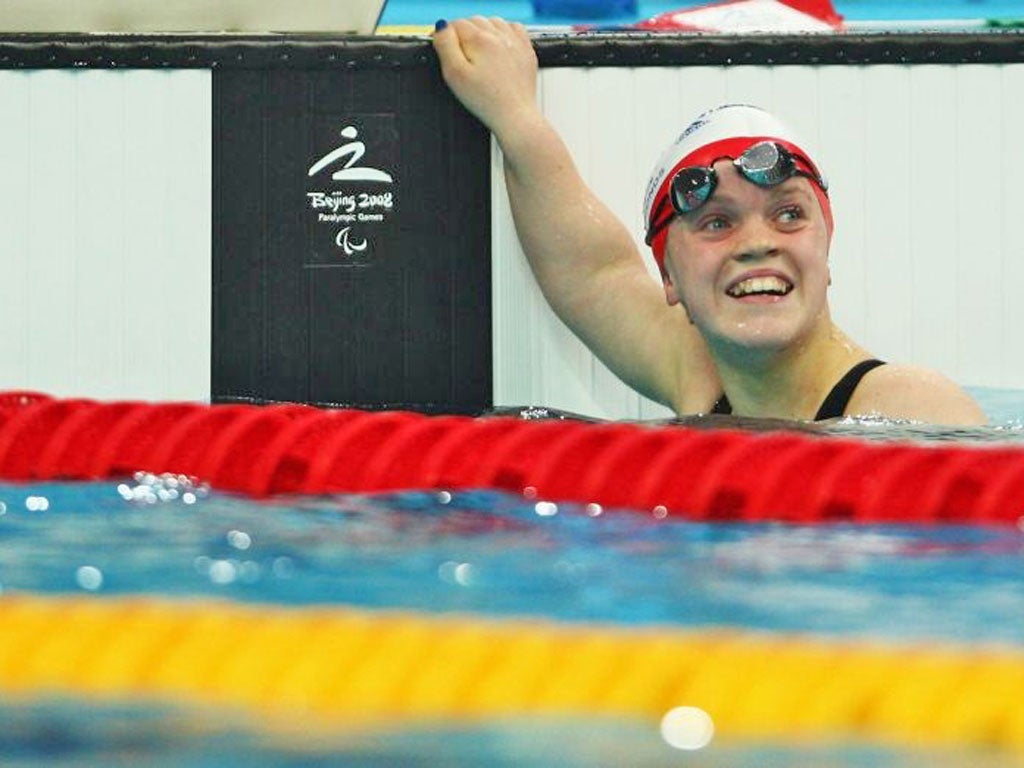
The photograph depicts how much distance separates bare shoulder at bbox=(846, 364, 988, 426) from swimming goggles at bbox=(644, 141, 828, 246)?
0.38 meters

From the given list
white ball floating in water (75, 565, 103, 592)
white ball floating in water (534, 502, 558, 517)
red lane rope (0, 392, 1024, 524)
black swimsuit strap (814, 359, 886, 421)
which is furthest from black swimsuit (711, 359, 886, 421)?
white ball floating in water (75, 565, 103, 592)

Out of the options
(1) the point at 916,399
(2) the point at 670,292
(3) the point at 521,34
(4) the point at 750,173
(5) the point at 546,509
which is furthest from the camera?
(3) the point at 521,34

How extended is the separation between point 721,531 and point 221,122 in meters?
1.75

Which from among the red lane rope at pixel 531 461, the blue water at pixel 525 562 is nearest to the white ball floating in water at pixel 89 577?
the blue water at pixel 525 562

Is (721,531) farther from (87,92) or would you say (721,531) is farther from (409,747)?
(87,92)

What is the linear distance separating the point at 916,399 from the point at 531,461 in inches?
29.4

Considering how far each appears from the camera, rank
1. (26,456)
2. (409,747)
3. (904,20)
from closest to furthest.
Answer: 1. (409,747)
2. (26,456)
3. (904,20)

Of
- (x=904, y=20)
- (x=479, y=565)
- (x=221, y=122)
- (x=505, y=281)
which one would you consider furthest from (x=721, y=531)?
(x=904, y=20)

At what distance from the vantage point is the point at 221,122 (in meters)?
3.61

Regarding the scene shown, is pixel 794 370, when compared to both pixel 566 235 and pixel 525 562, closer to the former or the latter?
pixel 566 235

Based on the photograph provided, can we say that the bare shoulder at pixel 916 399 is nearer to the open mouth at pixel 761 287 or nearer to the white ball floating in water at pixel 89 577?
the open mouth at pixel 761 287

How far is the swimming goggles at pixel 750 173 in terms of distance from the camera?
301 centimetres

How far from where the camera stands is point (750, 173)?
3.01 m

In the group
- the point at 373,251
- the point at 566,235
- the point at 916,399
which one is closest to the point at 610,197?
the point at 566,235
